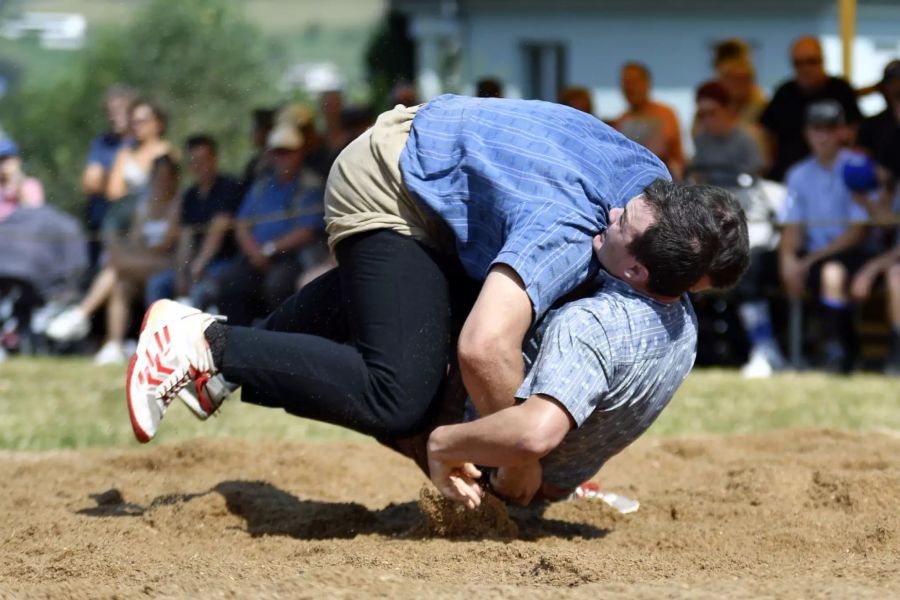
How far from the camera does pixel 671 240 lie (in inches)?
152

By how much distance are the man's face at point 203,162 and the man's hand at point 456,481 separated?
480 cm

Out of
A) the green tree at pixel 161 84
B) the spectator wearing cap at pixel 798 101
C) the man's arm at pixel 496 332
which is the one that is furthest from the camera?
the green tree at pixel 161 84

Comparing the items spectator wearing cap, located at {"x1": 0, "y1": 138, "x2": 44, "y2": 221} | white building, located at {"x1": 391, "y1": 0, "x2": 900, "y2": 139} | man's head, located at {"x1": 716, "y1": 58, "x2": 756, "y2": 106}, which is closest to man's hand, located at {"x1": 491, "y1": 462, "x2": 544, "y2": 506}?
man's head, located at {"x1": 716, "y1": 58, "x2": 756, "y2": 106}

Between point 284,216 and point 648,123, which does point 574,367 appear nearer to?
point 284,216

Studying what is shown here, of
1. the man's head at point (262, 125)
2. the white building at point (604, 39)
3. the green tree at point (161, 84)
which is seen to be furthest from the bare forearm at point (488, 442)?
the white building at point (604, 39)

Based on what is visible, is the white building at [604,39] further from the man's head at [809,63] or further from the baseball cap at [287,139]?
the baseball cap at [287,139]

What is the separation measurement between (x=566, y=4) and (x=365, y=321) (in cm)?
1730

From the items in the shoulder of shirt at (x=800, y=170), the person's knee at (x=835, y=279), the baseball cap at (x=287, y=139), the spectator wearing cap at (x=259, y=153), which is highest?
the baseball cap at (x=287, y=139)

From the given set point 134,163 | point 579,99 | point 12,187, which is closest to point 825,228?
point 579,99

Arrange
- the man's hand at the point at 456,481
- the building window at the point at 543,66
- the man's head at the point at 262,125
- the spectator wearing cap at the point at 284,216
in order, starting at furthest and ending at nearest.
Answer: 1. the building window at the point at 543,66
2. the man's head at the point at 262,125
3. the spectator wearing cap at the point at 284,216
4. the man's hand at the point at 456,481

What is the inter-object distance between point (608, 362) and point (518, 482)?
1.74ft

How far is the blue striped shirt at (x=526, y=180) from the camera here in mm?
3865

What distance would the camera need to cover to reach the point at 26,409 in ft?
25.0

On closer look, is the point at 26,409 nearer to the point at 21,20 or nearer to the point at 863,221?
the point at 863,221
